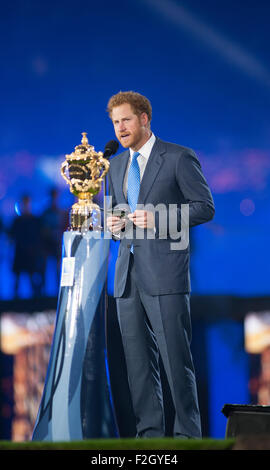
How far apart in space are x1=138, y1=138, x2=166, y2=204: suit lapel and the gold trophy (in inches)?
9.3

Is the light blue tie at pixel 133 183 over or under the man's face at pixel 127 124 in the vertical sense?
under

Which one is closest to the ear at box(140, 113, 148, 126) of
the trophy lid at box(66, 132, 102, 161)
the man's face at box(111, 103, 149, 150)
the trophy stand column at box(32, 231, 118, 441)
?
the man's face at box(111, 103, 149, 150)

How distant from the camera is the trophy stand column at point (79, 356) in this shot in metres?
1.78

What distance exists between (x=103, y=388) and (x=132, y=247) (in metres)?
0.53

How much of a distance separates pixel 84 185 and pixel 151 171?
0.32 metres

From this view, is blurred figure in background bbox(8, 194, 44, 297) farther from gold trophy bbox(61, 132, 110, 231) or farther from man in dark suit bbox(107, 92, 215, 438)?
gold trophy bbox(61, 132, 110, 231)

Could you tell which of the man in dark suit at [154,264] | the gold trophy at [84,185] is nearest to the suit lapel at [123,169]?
the man in dark suit at [154,264]

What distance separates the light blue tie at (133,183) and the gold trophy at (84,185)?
250 mm

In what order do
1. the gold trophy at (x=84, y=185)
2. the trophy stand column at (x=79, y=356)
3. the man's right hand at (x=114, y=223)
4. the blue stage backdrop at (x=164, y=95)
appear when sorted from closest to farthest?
the trophy stand column at (x=79, y=356), the gold trophy at (x=84, y=185), the man's right hand at (x=114, y=223), the blue stage backdrop at (x=164, y=95)

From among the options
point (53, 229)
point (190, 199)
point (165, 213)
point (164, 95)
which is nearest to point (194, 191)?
point (190, 199)

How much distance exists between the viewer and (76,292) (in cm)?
185

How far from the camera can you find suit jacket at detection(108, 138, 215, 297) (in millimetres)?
2066

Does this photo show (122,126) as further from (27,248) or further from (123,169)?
(27,248)

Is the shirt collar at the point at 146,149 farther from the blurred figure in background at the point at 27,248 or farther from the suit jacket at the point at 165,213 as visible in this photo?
the blurred figure in background at the point at 27,248
